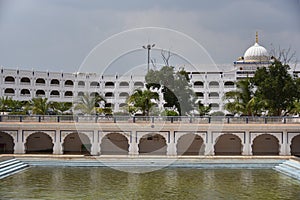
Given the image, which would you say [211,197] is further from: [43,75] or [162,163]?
[43,75]

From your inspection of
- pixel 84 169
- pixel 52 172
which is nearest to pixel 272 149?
pixel 84 169

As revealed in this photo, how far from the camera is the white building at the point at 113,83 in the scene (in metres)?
42.8

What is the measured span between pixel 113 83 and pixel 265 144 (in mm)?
25313

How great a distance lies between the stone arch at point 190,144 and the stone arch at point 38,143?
23.5 ft

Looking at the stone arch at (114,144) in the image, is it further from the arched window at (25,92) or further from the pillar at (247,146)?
the arched window at (25,92)

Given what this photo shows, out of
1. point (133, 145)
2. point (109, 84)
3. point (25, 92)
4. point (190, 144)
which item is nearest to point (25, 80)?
point (25, 92)

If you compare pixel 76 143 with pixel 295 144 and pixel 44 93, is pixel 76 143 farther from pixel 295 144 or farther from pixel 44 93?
pixel 44 93

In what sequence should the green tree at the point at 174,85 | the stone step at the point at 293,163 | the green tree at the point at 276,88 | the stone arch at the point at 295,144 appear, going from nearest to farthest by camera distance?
the stone step at the point at 293,163
the stone arch at the point at 295,144
the green tree at the point at 276,88
the green tree at the point at 174,85

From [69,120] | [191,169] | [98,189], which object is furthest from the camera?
[69,120]

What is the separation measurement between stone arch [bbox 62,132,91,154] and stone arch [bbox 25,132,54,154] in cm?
95

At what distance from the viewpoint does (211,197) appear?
1301cm

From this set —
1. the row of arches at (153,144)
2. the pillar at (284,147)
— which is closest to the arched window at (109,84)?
the row of arches at (153,144)

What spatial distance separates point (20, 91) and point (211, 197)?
33.2m

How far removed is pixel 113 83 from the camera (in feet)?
→ 151
